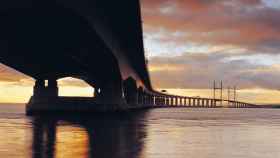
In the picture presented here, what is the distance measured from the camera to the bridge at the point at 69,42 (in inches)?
1277

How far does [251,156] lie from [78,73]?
228ft

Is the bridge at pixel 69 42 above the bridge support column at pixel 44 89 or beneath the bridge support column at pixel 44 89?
above

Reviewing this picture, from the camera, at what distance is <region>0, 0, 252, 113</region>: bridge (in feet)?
106

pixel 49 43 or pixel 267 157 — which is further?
pixel 49 43

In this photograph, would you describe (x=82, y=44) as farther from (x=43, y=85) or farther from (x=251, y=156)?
(x=43, y=85)

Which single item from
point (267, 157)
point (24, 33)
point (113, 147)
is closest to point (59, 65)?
point (24, 33)

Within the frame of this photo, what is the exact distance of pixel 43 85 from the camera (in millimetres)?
86312

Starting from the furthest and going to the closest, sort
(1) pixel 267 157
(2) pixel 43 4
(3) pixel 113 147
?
(2) pixel 43 4, (3) pixel 113 147, (1) pixel 267 157

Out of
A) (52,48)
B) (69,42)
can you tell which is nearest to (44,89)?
(52,48)

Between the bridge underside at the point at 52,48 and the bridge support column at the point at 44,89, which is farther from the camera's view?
the bridge support column at the point at 44,89

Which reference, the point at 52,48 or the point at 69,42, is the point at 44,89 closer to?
the point at 52,48

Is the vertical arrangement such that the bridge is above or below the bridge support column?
above

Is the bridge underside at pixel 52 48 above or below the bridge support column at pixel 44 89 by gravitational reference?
above

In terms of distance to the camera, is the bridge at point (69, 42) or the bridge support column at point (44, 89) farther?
the bridge support column at point (44, 89)
